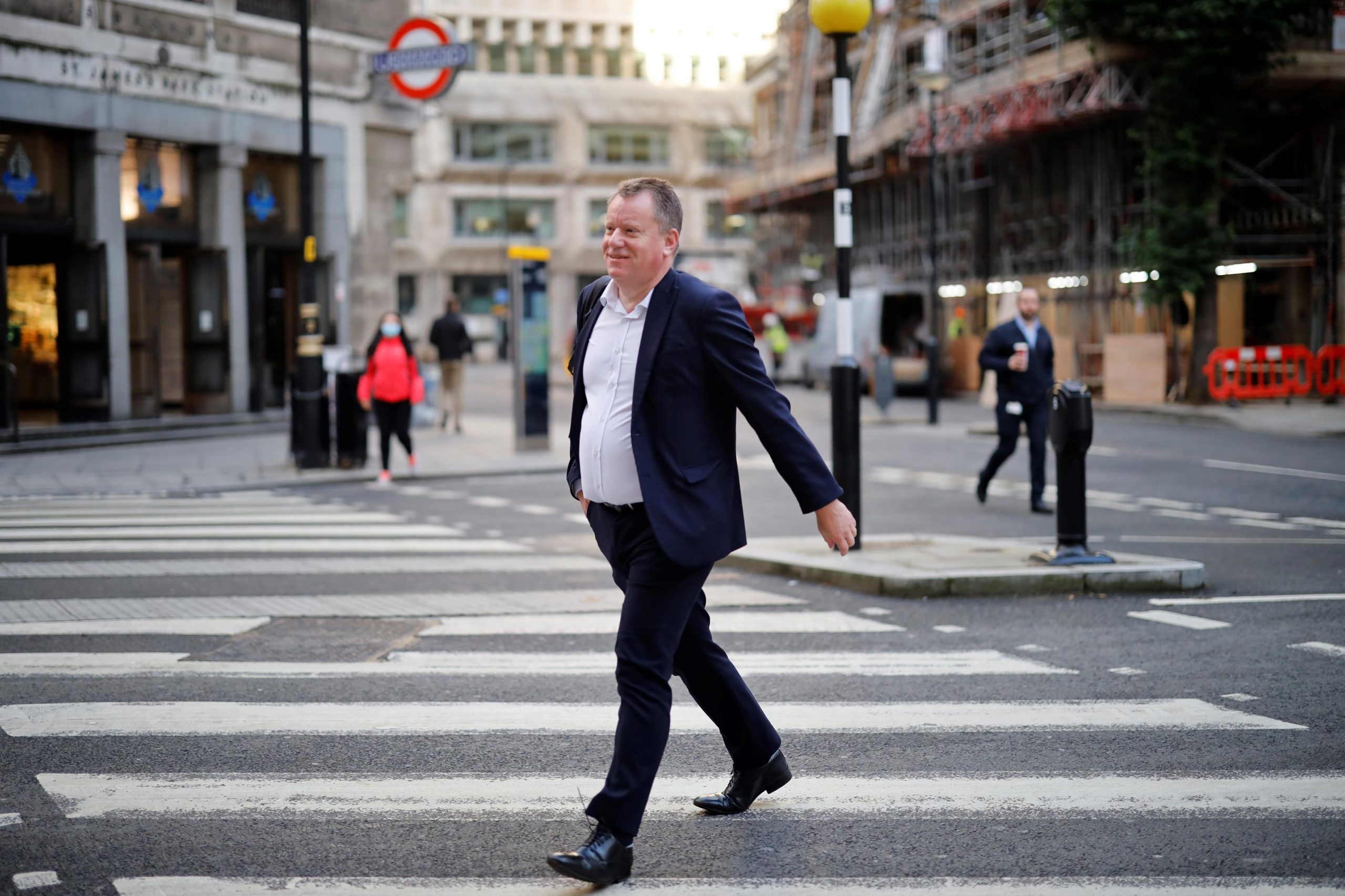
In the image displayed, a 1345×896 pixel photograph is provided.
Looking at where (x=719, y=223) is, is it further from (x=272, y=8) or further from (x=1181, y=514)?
(x=1181, y=514)

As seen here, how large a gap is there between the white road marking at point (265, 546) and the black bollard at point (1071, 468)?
3.95 metres

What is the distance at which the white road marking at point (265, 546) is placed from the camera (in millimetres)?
10898

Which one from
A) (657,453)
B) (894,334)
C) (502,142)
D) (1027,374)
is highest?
(502,142)

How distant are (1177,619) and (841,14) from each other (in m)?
4.36

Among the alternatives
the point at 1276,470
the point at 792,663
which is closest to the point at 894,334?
the point at 1276,470

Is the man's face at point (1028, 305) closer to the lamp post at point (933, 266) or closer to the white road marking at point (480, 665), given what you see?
the white road marking at point (480, 665)

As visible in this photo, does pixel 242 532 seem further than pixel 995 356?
No

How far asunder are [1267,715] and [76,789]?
14.3 feet

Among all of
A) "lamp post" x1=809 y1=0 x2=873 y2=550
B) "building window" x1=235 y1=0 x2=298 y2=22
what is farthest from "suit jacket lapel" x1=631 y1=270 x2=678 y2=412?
"building window" x1=235 y1=0 x2=298 y2=22

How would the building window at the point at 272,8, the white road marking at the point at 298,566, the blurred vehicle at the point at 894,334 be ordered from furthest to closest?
the blurred vehicle at the point at 894,334 < the building window at the point at 272,8 < the white road marking at the point at 298,566

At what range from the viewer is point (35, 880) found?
4.07 m

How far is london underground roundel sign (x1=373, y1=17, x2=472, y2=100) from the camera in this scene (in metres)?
23.2

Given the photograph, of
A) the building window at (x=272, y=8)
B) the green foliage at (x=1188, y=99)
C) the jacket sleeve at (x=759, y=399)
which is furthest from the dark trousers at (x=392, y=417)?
the green foliage at (x=1188, y=99)

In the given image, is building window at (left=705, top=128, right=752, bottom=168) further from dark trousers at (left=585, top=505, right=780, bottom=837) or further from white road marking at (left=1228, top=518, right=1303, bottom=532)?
dark trousers at (left=585, top=505, right=780, bottom=837)
